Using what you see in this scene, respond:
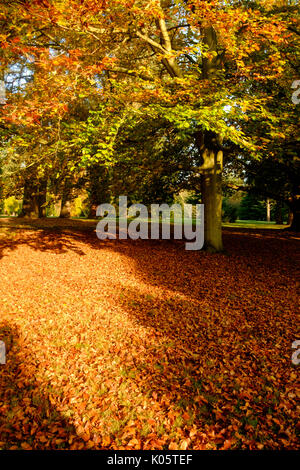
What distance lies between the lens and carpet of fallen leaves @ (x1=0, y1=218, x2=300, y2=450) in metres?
3.66

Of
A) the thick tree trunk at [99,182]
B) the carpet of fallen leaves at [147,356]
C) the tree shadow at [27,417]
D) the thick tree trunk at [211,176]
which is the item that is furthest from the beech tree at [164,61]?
the tree shadow at [27,417]

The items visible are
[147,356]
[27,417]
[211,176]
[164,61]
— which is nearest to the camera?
[27,417]

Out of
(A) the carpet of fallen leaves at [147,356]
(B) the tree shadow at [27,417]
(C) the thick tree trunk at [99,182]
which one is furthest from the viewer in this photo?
(C) the thick tree trunk at [99,182]

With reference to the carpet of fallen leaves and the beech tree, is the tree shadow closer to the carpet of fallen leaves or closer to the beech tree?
the carpet of fallen leaves

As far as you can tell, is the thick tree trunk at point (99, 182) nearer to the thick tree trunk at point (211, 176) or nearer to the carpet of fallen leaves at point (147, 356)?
the thick tree trunk at point (211, 176)

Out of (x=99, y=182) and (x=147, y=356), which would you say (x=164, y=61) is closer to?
(x=99, y=182)

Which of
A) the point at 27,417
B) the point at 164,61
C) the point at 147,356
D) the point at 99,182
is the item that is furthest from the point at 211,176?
the point at 27,417

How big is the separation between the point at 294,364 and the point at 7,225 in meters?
14.9

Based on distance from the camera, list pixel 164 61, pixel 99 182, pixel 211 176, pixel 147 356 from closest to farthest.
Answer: pixel 147 356
pixel 164 61
pixel 211 176
pixel 99 182

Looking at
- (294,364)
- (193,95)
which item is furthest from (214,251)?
(294,364)

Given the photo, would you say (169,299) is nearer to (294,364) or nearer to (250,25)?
(294,364)

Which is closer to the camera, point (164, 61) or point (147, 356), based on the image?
point (147, 356)

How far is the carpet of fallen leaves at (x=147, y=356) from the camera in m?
3.66

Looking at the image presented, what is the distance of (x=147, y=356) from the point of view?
17.0 ft
